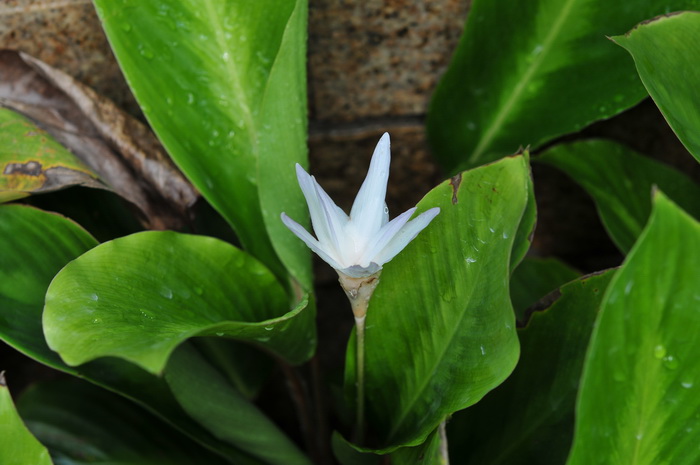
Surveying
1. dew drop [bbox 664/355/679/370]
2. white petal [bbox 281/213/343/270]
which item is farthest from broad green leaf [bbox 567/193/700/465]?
white petal [bbox 281/213/343/270]

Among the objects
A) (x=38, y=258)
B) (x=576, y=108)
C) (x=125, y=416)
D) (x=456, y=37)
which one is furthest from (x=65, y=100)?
(x=576, y=108)

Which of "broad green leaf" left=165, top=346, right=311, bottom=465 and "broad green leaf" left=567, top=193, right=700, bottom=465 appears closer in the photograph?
"broad green leaf" left=567, top=193, right=700, bottom=465

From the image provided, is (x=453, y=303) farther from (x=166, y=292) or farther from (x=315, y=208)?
(x=166, y=292)

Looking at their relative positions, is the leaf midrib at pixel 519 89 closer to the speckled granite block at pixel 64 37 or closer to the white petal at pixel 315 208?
the white petal at pixel 315 208

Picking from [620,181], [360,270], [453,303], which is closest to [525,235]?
[453,303]

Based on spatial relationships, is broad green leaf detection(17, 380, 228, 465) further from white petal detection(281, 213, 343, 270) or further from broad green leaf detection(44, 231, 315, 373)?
white petal detection(281, 213, 343, 270)

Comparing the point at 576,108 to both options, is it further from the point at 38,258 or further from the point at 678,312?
the point at 38,258

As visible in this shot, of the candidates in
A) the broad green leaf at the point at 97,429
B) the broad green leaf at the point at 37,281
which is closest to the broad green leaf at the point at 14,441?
the broad green leaf at the point at 37,281
